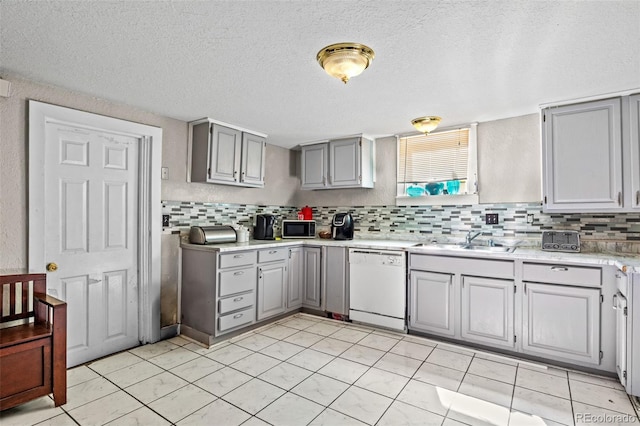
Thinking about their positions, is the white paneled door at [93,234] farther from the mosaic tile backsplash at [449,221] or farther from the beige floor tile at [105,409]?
the beige floor tile at [105,409]

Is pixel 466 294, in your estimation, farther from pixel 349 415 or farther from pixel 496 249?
pixel 349 415

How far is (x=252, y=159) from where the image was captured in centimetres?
400

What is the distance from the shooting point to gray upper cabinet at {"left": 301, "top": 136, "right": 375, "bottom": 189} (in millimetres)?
4121

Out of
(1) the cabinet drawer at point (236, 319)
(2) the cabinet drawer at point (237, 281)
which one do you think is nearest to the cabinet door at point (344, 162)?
(2) the cabinet drawer at point (237, 281)

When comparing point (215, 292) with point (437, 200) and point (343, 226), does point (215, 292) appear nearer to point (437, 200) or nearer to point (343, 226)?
point (343, 226)

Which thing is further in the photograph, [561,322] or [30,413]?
[561,322]

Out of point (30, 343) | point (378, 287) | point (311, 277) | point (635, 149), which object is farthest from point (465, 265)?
point (30, 343)

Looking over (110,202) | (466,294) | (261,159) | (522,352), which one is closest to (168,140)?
(110,202)

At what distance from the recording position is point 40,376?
2049mm

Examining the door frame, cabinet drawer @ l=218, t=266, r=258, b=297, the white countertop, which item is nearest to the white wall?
the door frame

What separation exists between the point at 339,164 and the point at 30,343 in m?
3.33

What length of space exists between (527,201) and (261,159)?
2954mm

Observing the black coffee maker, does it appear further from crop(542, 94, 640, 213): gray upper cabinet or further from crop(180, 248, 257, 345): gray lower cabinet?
crop(542, 94, 640, 213): gray upper cabinet

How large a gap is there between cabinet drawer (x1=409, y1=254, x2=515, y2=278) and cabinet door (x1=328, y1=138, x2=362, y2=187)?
4.29ft
